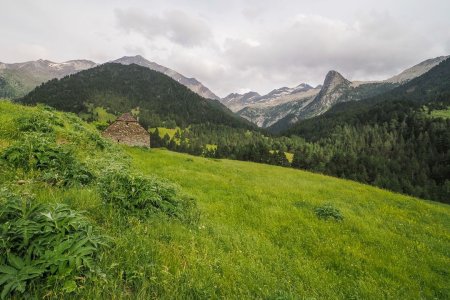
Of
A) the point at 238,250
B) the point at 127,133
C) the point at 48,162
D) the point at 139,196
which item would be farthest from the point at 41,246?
the point at 127,133

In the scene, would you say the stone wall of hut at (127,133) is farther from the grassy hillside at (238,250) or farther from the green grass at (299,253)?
the green grass at (299,253)

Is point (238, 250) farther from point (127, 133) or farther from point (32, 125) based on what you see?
point (127, 133)

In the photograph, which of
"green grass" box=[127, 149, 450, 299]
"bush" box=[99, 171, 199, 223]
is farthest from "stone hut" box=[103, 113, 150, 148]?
"bush" box=[99, 171, 199, 223]

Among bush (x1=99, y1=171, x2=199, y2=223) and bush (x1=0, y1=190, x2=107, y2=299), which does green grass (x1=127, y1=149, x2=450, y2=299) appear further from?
bush (x1=0, y1=190, x2=107, y2=299)

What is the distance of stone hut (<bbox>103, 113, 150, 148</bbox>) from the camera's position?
161 ft

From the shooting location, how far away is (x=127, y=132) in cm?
4997

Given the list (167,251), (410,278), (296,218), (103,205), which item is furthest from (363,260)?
(103,205)

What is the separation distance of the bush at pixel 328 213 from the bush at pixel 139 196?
593cm

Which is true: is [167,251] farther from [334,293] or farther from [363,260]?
[363,260]

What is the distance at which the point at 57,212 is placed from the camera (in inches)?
202

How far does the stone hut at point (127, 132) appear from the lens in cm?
4916

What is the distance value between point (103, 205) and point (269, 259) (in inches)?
181

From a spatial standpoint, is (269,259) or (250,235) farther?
(250,235)

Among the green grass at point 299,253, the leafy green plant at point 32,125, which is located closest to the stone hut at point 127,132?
the leafy green plant at point 32,125
